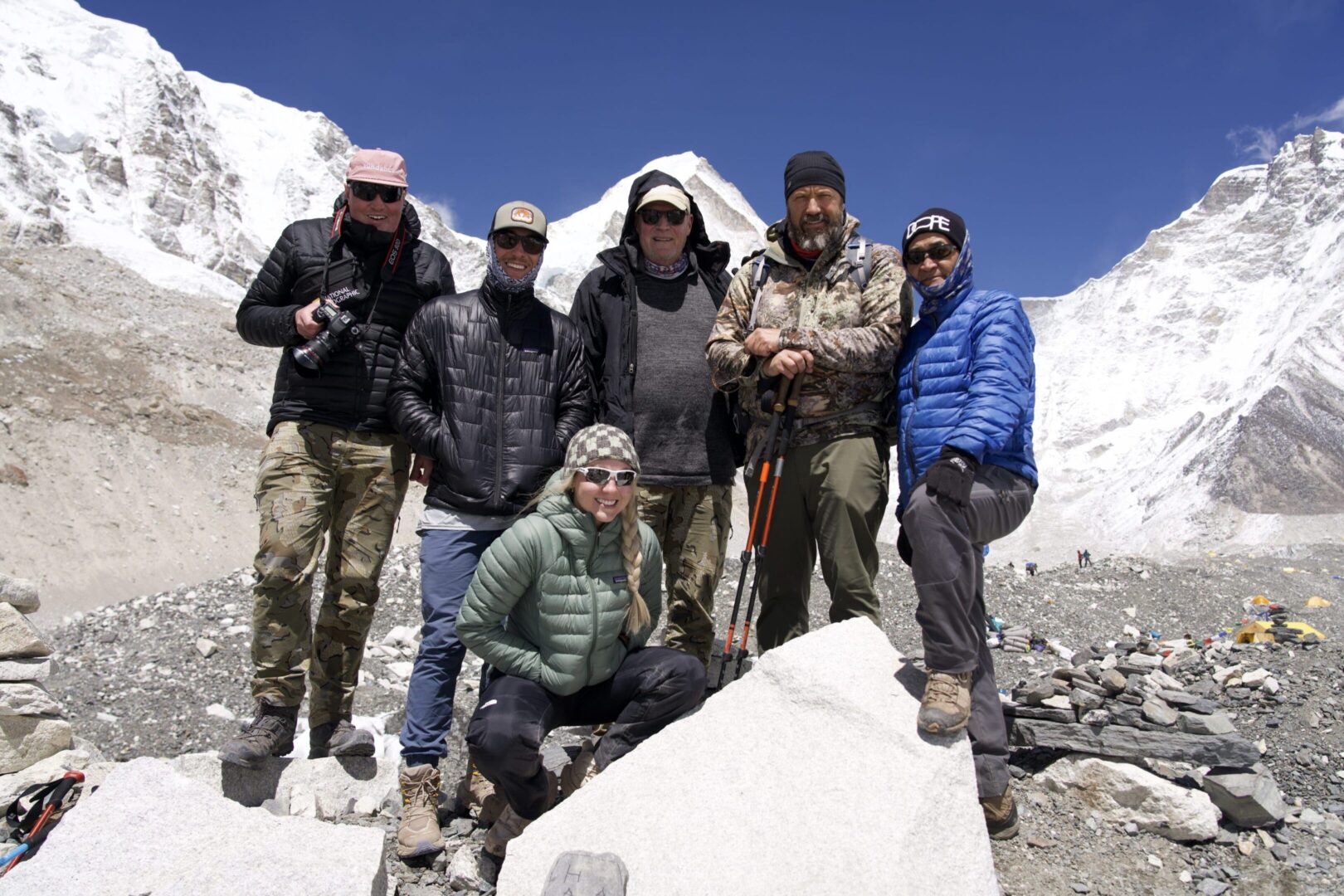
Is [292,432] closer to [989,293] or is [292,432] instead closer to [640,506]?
[640,506]

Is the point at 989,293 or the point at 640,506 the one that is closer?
the point at 989,293

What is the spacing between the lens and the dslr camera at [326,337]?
445cm

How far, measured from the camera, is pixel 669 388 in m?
4.79

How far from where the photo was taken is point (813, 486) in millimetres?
4516

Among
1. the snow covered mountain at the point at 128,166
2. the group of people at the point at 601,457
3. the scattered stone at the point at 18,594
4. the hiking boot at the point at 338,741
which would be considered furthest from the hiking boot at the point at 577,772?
the snow covered mountain at the point at 128,166

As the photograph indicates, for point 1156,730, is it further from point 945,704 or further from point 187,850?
point 187,850

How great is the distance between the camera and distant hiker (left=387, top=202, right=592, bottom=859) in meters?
4.23

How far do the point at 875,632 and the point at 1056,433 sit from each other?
66.4 meters

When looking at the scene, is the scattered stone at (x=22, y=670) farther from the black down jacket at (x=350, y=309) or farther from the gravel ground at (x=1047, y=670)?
the black down jacket at (x=350, y=309)

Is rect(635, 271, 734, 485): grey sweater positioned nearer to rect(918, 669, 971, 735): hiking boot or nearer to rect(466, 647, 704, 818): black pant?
rect(466, 647, 704, 818): black pant

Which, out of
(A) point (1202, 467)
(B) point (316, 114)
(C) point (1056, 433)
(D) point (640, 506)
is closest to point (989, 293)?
(D) point (640, 506)

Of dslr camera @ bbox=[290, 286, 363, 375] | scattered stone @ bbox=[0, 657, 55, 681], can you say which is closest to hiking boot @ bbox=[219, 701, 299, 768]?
scattered stone @ bbox=[0, 657, 55, 681]

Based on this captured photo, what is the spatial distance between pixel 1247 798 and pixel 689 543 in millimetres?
3078

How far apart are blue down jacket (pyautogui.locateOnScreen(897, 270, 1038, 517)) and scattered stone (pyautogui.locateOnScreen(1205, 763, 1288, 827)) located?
1.98 meters
